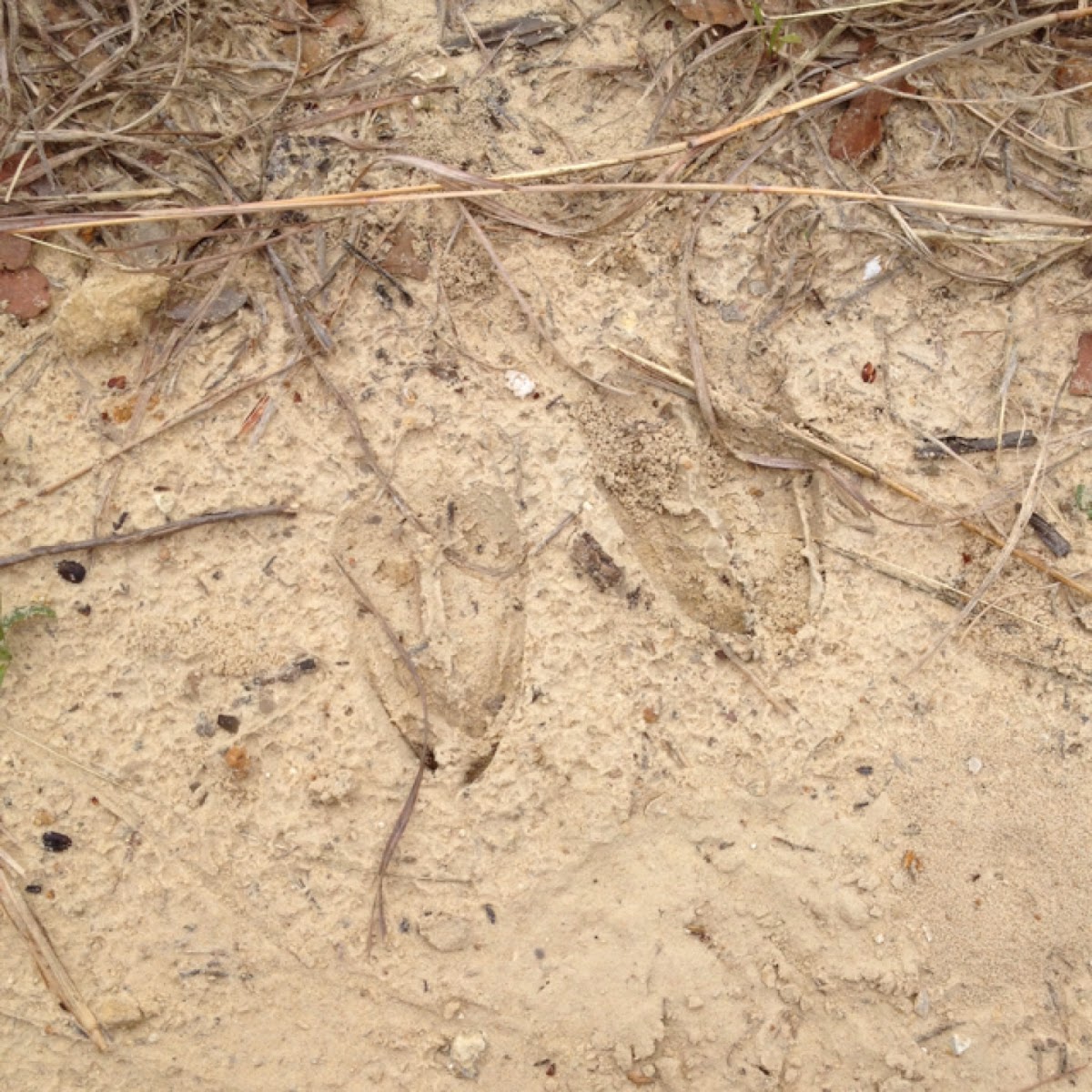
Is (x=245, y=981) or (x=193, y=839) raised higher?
(x=193, y=839)

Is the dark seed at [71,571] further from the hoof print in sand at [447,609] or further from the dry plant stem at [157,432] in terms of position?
the hoof print in sand at [447,609]

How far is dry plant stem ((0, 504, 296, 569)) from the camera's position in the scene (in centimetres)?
191

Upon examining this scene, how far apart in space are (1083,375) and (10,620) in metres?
2.09

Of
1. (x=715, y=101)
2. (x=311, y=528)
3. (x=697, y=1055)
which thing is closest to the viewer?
(x=697, y=1055)

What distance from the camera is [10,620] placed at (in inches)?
73.4

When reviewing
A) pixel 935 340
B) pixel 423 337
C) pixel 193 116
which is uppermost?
pixel 193 116

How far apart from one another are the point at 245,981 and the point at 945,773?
4.34 feet

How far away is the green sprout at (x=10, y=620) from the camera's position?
1.86m

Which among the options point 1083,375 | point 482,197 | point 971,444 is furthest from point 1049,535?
point 482,197

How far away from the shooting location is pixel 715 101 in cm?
210

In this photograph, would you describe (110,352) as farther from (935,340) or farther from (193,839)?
(935,340)

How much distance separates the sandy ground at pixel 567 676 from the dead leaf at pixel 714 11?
0.07m

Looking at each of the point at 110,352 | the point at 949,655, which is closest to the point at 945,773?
the point at 949,655

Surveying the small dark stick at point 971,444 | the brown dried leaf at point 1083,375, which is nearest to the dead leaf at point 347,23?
the small dark stick at point 971,444
